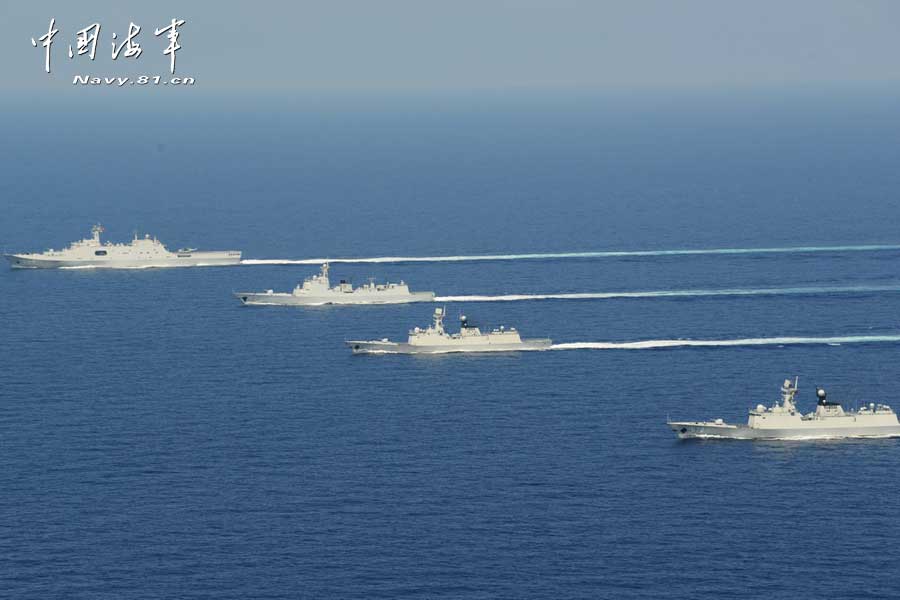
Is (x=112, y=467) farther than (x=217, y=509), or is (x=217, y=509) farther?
(x=112, y=467)

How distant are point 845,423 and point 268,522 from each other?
70384 mm

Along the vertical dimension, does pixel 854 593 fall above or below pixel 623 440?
below

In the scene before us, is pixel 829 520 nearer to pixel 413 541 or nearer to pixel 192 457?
pixel 413 541

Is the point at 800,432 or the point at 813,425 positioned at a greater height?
the point at 813,425

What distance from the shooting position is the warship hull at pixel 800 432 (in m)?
196

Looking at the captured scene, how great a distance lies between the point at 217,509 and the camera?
171m

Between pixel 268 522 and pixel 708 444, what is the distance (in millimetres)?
54303

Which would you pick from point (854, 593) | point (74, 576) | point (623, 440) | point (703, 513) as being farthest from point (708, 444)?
point (74, 576)

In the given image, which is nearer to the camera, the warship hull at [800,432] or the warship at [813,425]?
the warship hull at [800,432]

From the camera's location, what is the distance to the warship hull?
19612 cm

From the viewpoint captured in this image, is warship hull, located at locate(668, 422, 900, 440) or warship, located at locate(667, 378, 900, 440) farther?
warship, located at locate(667, 378, 900, 440)

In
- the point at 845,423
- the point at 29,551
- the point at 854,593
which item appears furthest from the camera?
the point at 845,423

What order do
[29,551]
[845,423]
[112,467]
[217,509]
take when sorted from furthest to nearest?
[845,423], [112,467], [217,509], [29,551]

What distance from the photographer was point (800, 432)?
649 feet
